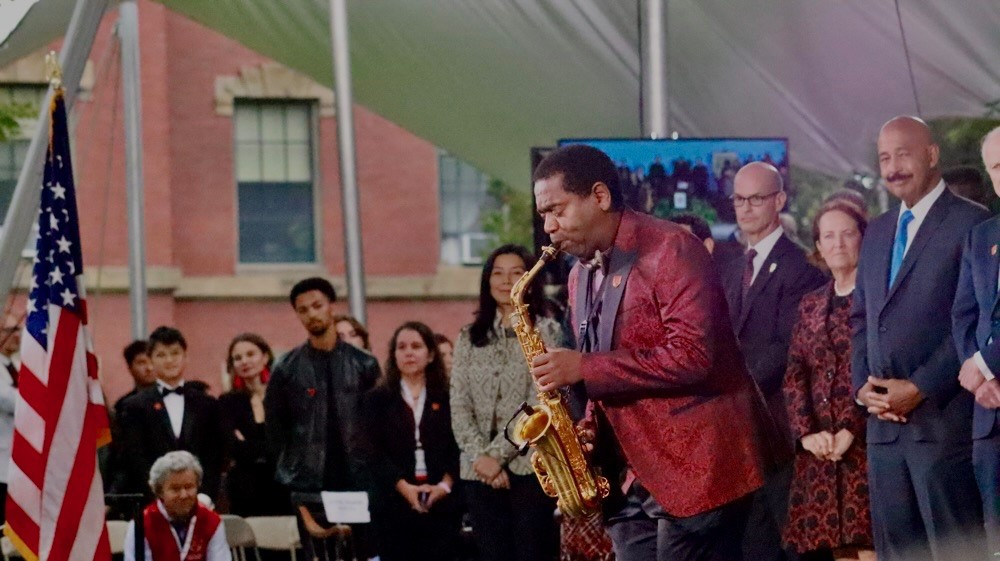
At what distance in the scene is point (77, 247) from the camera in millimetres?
8844

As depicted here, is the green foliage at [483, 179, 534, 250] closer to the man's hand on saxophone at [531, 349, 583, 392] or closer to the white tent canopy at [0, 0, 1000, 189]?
the white tent canopy at [0, 0, 1000, 189]

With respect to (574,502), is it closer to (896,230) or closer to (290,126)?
(896,230)

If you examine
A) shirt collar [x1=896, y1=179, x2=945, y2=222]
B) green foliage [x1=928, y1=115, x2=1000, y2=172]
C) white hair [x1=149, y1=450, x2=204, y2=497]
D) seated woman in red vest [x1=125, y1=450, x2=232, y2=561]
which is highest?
green foliage [x1=928, y1=115, x2=1000, y2=172]

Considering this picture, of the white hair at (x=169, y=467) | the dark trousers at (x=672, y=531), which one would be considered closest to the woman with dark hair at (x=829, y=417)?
the dark trousers at (x=672, y=531)

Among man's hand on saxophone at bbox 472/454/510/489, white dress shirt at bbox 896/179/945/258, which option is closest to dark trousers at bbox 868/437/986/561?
white dress shirt at bbox 896/179/945/258

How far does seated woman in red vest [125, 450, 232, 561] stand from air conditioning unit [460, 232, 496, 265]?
1609 cm

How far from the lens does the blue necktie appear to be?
712cm

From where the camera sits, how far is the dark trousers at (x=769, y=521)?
282 inches

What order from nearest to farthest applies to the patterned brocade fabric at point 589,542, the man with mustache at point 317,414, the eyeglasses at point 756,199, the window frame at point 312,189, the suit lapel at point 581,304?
1. the suit lapel at point 581,304
2. the eyeglasses at point 756,199
3. the patterned brocade fabric at point 589,542
4. the man with mustache at point 317,414
5. the window frame at point 312,189

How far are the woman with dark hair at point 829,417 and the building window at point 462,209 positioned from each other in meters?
17.6

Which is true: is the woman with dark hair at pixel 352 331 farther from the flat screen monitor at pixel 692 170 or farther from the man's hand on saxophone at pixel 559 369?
the man's hand on saxophone at pixel 559 369

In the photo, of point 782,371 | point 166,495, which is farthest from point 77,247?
point 782,371

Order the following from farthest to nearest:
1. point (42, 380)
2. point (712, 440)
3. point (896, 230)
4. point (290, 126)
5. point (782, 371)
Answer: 1. point (290, 126)
2. point (42, 380)
3. point (782, 371)
4. point (896, 230)
5. point (712, 440)

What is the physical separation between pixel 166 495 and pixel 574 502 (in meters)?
4.19
